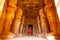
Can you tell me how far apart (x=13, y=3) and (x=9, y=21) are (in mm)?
1011

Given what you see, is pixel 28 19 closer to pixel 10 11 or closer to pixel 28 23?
pixel 28 23

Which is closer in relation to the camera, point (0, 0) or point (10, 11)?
point (0, 0)

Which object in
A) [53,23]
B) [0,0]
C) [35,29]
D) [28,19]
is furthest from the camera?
[35,29]

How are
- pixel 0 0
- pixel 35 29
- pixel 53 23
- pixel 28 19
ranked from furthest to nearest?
pixel 35 29
pixel 28 19
pixel 53 23
pixel 0 0

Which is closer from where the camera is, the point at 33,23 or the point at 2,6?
the point at 2,6

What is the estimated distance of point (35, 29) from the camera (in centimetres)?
1577

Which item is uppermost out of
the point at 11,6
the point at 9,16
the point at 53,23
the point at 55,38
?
the point at 11,6

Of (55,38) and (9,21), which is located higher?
(9,21)

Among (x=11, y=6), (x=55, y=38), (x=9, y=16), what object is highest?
(x=11, y=6)

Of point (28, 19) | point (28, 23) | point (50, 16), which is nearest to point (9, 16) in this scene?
point (50, 16)

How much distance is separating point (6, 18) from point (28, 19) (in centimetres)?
730

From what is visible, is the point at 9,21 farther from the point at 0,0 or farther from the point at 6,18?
the point at 0,0

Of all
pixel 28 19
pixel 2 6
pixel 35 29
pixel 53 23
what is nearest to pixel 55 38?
pixel 53 23

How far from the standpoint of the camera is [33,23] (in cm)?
1584
